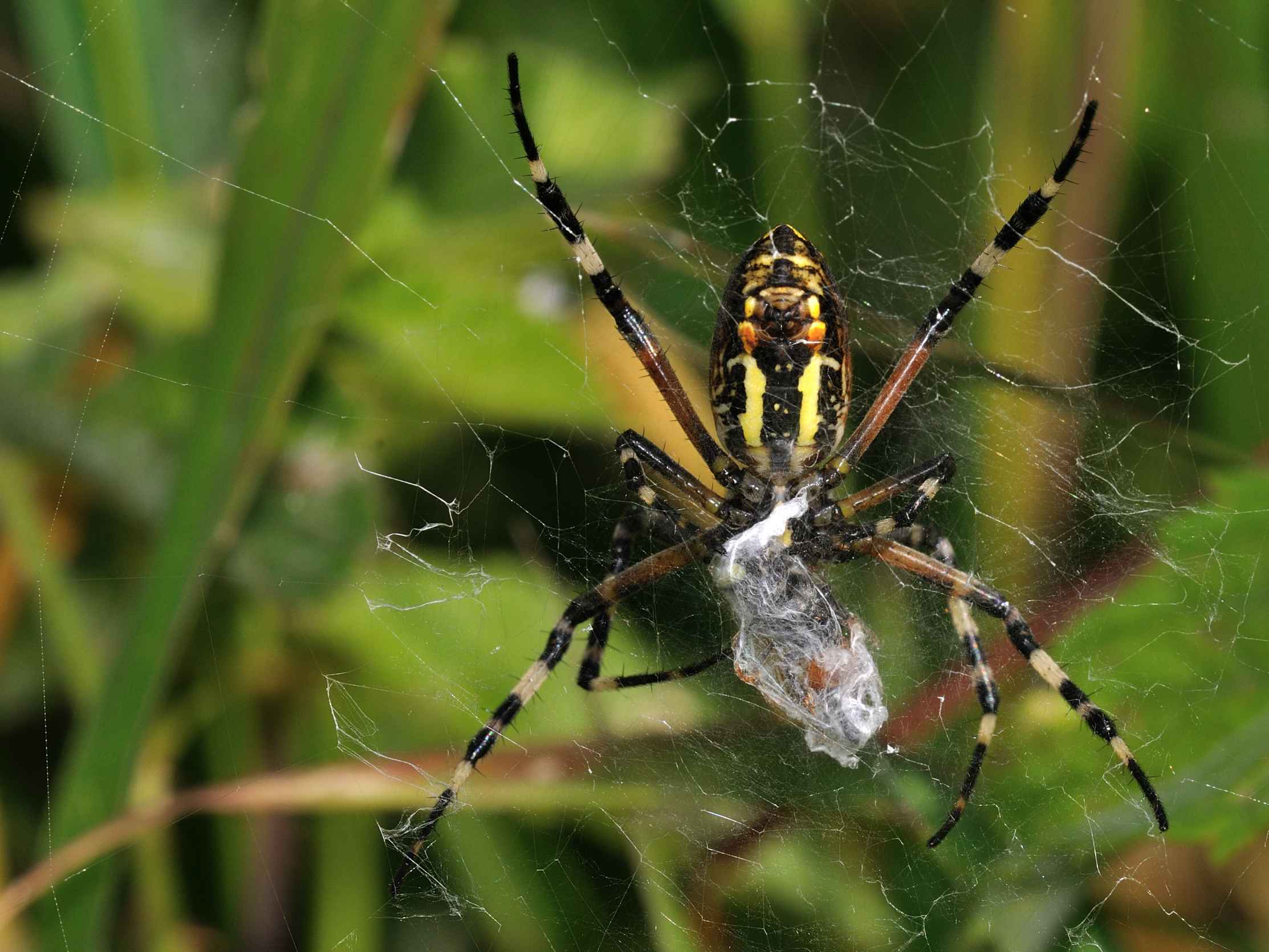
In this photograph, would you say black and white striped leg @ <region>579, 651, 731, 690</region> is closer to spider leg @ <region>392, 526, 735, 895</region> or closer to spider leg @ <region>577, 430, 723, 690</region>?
spider leg @ <region>577, 430, 723, 690</region>

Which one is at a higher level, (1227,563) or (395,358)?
(1227,563)

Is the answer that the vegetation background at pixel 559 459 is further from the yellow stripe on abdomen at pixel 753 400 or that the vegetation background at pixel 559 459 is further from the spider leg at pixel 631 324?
the yellow stripe on abdomen at pixel 753 400

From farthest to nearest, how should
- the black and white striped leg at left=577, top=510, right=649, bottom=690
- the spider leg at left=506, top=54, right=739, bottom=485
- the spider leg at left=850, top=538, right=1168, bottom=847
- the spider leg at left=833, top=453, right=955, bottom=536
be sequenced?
the black and white striped leg at left=577, top=510, right=649, bottom=690
the spider leg at left=506, top=54, right=739, bottom=485
the spider leg at left=833, top=453, right=955, bottom=536
the spider leg at left=850, top=538, right=1168, bottom=847

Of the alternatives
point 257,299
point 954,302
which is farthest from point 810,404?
point 257,299

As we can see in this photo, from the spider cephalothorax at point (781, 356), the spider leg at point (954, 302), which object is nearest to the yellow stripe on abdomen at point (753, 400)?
the spider cephalothorax at point (781, 356)

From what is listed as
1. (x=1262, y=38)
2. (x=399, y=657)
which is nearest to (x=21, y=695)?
(x=399, y=657)

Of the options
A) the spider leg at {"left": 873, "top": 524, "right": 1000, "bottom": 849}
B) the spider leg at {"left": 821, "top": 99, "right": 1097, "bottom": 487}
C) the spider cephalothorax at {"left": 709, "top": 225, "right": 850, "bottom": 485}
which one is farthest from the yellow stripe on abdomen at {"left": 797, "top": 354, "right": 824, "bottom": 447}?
the spider leg at {"left": 873, "top": 524, "right": 1000, "bottom": 849}

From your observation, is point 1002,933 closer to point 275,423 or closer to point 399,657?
point 399,657

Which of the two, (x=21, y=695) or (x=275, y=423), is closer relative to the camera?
(x=275, y=423)
